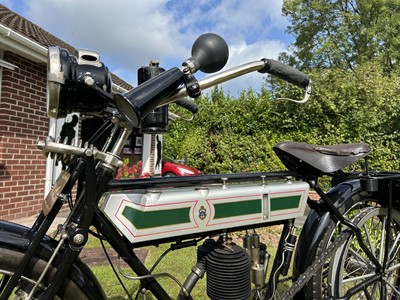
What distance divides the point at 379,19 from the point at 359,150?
64.8 feet

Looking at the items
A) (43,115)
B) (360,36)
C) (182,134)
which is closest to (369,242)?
(43,115)

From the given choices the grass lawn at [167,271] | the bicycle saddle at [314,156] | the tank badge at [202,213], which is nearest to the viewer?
the tank badge at [202,213]

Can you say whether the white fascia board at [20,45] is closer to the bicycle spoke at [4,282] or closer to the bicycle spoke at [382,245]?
the bicycle spoke at [4,282]

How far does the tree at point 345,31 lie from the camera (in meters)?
18.0

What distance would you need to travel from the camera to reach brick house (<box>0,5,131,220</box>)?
4.72m

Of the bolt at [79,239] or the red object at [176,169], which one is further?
the red object at [176,169]

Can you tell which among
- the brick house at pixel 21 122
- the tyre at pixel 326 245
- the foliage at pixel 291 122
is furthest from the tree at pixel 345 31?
the tyre at pixel 326 245

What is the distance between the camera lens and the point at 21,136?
5.06 meters

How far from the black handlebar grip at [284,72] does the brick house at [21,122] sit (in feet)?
10.8

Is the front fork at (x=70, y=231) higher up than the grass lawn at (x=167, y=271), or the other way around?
the front fork at (x=70, y=231)

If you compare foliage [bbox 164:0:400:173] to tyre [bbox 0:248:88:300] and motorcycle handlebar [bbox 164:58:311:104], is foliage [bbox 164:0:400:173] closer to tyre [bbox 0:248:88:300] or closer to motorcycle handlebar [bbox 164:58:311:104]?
motorcycle handlebar [bbox 164:58:311:104]

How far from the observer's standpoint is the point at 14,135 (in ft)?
16.2

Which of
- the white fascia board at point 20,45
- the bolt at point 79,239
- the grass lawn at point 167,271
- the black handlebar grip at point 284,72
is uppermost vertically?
the white fascia board at point 20,45

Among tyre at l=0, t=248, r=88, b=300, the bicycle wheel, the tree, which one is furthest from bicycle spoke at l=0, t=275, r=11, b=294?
the tree
